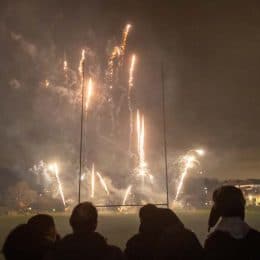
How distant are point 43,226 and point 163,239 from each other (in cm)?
158

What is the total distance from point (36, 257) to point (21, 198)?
138755 mm

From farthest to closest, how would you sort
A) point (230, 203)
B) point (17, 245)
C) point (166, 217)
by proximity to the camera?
point (166, 217) < point (17, 245) < point (230, 203)

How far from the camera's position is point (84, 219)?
4.23 meters

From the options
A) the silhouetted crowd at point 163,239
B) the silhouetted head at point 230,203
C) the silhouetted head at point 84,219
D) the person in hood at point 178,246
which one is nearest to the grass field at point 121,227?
the silhouetted crowd at point 163,239

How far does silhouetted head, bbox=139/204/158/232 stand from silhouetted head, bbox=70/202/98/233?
0.73 metres

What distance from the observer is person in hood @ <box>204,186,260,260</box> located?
3.94 m

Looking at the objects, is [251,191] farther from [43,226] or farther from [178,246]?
[178,246]

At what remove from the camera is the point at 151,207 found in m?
4.75

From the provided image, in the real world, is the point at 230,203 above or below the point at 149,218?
above

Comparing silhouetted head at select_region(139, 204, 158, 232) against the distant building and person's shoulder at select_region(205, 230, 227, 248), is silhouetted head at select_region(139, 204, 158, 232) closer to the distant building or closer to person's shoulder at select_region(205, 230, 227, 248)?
person's shoulder at select_region(205, 230, 227, 248)

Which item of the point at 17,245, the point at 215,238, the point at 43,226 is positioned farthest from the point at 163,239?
the point at 17,245

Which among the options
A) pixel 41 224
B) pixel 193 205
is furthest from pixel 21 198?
pixel 41 224

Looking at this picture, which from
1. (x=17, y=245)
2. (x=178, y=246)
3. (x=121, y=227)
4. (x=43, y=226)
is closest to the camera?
(x=178, y=246)

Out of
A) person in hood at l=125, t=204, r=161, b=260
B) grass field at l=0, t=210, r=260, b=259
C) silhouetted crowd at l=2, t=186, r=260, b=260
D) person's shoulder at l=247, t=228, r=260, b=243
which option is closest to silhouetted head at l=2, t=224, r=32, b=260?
silhouetted crowd at l=2, t=186, r=260, b=260
